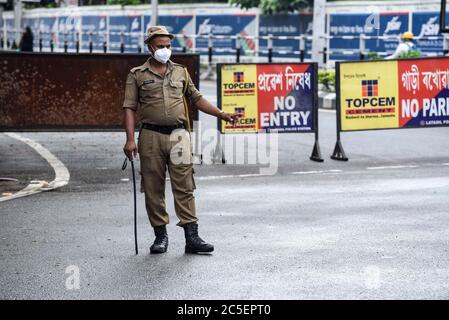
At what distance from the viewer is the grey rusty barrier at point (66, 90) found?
49.3ft

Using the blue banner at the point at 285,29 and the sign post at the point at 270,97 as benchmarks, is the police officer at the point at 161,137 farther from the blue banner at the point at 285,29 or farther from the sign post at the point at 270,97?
the blue banner at the point at 285,29

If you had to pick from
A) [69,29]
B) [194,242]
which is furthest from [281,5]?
[194,242]

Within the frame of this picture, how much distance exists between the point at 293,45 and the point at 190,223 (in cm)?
3163

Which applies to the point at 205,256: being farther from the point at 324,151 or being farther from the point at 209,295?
the point at 324,151

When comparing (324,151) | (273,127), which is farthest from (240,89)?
(324,151)

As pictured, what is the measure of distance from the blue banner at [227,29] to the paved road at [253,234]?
86.3 feet

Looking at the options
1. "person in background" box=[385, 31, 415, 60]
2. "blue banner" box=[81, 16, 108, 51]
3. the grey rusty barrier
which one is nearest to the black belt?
the grey rusty barrier

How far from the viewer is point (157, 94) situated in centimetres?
893

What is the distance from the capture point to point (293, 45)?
40.2 m

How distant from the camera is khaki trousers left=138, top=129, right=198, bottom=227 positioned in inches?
352

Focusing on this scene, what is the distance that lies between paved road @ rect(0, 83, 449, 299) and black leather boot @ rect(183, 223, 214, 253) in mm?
88

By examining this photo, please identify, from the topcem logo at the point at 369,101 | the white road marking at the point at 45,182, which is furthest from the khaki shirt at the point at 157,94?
the topcem logo at the point at 369,101

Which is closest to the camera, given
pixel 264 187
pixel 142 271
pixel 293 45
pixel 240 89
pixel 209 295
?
pixel 209 295

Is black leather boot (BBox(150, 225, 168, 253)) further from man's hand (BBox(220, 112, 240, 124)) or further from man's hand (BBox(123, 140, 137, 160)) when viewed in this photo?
man's hand (BBox(220, 112, 240, 124))
